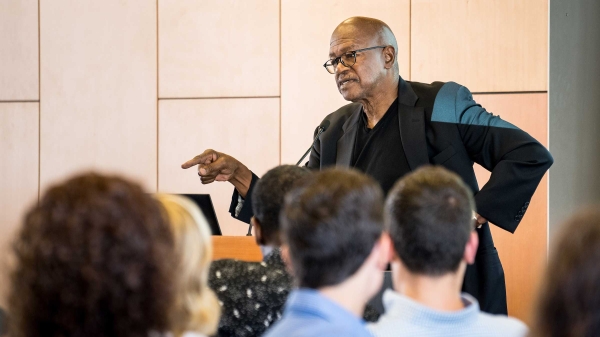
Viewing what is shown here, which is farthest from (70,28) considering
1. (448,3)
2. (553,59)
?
(553,59)

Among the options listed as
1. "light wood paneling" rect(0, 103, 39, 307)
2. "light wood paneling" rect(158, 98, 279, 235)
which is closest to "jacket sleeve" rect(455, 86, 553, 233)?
"light wood paneling" rect(158, 98, 279, 235)

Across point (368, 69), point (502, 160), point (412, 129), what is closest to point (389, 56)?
point (368, 69)

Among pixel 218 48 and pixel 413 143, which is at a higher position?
pixel 218 48

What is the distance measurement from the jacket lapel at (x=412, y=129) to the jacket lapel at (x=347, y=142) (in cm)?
23

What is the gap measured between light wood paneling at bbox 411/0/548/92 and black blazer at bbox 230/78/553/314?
1397mm

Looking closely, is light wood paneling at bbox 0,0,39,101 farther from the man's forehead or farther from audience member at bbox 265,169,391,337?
audience member at bbox 265,169,391,337

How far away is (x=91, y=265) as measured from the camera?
2.83 ft

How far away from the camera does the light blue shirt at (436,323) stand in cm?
133

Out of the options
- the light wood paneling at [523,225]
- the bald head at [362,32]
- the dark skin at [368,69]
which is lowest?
the light wood paneling at [523,225]

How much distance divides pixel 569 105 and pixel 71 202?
379 cm

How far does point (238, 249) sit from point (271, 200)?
0.92 metres

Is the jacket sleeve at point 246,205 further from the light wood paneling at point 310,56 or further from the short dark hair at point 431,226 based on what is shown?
the light wood paneling at point 310,56

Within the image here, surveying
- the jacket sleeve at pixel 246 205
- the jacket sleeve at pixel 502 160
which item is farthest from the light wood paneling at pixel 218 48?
the jacket sleeve at pixel 502 160

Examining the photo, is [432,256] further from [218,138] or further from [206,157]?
[218,138]
